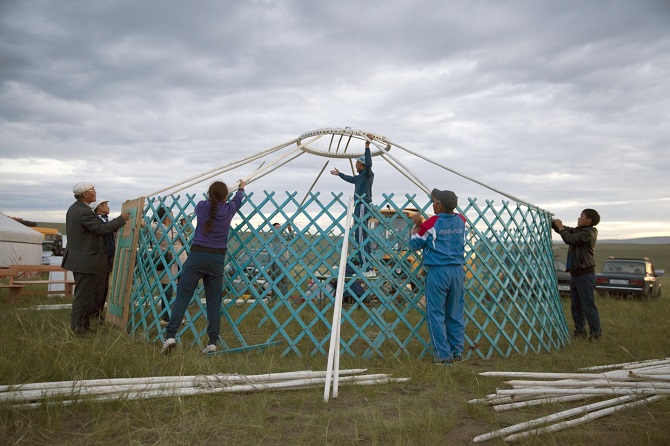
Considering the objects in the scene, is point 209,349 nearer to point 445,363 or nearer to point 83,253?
point 83,253

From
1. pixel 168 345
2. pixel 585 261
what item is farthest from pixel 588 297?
pixel 168 345

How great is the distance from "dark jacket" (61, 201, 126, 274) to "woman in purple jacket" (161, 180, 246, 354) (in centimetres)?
83

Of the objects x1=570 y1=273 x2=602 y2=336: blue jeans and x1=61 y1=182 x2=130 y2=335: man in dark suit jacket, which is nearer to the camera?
x1=61 y1=182 x2=130 y2=335: man in dark suit jacket

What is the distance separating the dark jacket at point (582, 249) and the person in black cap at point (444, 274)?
1.46 metres

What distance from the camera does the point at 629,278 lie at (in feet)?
30.3

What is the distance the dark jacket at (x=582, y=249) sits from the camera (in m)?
4.39

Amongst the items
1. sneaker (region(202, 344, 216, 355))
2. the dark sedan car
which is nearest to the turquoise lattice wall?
sneaker (region(202, 344, 216, 355))

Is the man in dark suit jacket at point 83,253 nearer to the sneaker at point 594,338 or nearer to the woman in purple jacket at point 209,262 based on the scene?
the woman in purple jacket at point 209,262

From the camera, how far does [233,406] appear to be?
8.07 feet

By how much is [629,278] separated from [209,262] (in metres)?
8.51

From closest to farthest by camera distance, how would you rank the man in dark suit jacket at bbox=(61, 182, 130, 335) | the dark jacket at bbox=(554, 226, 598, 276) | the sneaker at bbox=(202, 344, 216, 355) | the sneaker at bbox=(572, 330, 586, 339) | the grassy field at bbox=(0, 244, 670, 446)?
the grassy field at bbox=(0, 244, 670, 446) < the sneaker at bbox=(202, 344, 216, 355) < the man in dark suit jacket at bbox=(61, 182, 130, 335) < the dark jacket at bbox=(554, 226, 598, 276) < the sneaker at bbox=(572, 330, 586, 339)

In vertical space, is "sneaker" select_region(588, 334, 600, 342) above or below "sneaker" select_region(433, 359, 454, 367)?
below

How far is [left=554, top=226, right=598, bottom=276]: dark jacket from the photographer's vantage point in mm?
4391

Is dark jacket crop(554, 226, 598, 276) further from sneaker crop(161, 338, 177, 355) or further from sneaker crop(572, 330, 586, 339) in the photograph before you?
sneaker crop(161, 338, 177, 355)
